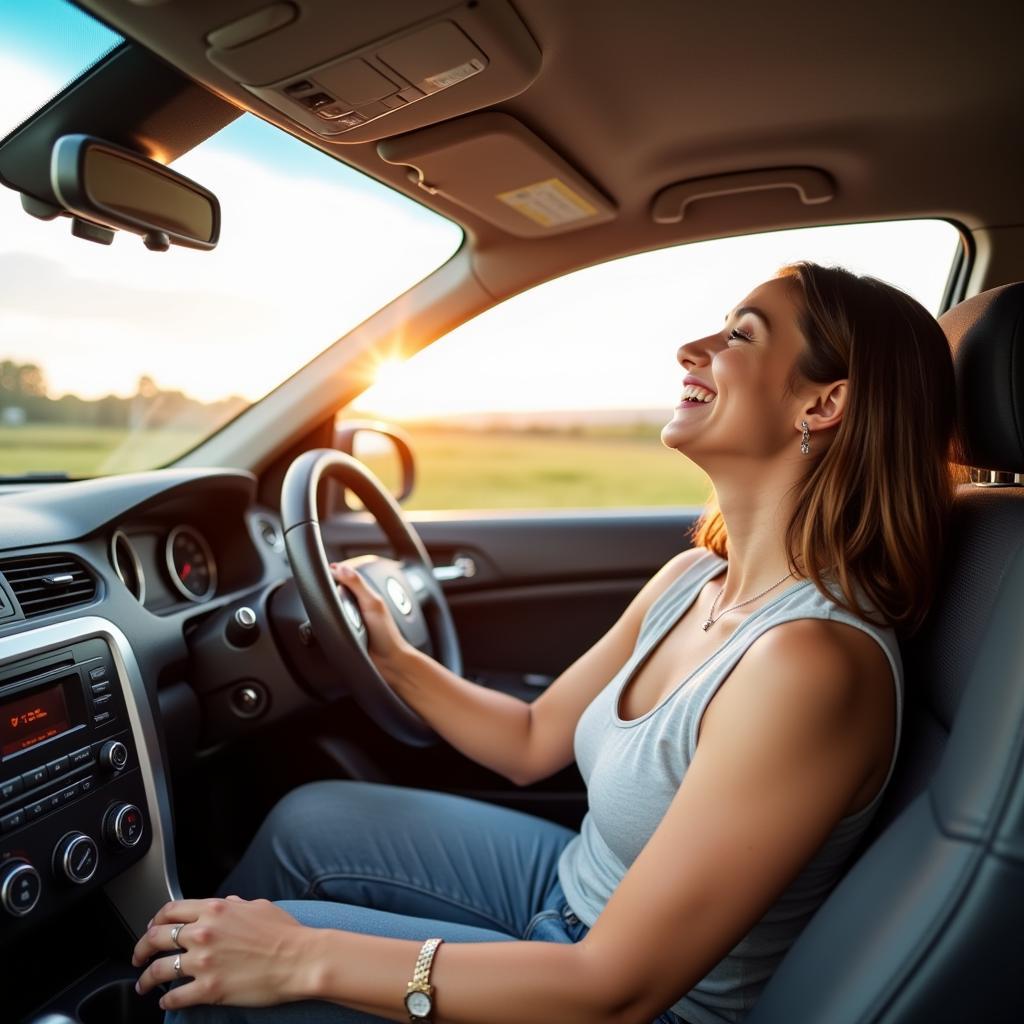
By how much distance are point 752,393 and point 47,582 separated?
1156 mm

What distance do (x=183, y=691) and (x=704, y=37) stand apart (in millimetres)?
1487

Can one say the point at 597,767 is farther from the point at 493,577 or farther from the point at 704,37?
the point at 493,577

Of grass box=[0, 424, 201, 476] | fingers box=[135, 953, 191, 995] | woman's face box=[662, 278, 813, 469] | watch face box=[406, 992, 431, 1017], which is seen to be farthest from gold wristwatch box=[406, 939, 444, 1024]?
grass box=[0, 424, 201, 476]

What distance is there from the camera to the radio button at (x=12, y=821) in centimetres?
123

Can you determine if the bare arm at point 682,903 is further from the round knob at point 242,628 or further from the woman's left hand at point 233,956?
the round knob at point 242,628

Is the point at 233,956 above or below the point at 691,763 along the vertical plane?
below

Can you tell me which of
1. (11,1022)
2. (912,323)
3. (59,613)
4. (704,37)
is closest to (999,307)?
(912,323)

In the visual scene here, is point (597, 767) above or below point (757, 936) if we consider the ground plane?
above

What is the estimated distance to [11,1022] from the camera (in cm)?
154

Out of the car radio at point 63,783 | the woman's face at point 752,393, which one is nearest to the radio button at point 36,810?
the car radio at point 63,783

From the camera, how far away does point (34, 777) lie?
129 cm

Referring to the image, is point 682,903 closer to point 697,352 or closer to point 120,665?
point 697,352

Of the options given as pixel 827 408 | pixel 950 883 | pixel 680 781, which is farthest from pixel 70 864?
pixel 827 408

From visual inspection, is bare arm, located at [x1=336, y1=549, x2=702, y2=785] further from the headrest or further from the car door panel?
the car door panel
